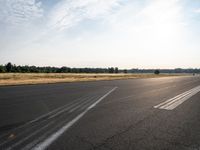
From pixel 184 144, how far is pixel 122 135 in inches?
54.6

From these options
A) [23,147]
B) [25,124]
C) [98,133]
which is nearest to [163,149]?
[98,133]

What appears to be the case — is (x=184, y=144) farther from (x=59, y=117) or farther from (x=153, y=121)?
(x=59, y=117)

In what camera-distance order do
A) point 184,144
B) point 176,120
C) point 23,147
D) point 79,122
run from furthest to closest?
point 176,120 < point 79,122 < point 184,144 < point 23,147

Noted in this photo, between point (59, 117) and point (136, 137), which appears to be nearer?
point (136, 137)

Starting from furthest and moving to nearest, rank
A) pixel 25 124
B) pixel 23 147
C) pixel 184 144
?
pixel 25 124, pixel 184 144, pixel 23 147

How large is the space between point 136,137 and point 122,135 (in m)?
0.34

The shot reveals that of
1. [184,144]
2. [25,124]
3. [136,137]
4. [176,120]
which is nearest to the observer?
[184,144]

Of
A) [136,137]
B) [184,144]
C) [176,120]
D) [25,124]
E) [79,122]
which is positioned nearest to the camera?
[184,144]

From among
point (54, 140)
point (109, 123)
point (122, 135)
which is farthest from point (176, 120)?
point (54, 140)

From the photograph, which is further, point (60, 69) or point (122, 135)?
point (60, 69)

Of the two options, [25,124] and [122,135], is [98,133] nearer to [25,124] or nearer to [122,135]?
[122,135]

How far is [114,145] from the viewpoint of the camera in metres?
4.62

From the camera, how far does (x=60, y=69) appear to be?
167125 millimetres

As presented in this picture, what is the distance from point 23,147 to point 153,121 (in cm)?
414
